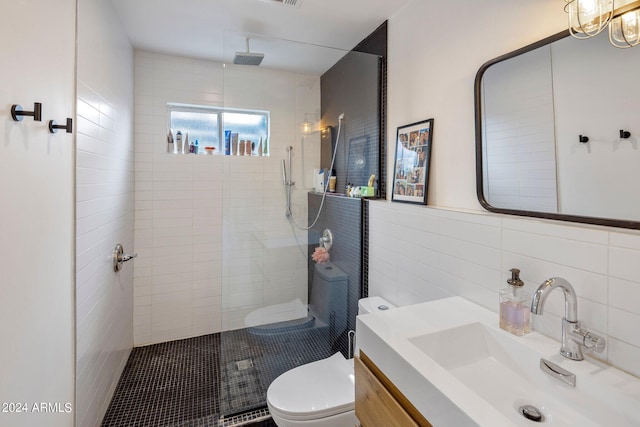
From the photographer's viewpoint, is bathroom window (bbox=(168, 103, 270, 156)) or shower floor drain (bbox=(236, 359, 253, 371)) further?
bathroom window (bbox=(168, 103, 270, 156))

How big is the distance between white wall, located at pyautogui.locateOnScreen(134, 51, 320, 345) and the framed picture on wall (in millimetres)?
904

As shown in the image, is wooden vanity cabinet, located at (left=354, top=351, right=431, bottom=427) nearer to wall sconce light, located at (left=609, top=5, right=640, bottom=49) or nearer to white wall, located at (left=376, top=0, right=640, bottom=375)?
white wall, located at (left=376, top=0, right=640, bottom=375)

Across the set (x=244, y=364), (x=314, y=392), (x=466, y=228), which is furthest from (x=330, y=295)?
(x=466, y=228)

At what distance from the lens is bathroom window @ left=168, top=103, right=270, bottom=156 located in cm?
233

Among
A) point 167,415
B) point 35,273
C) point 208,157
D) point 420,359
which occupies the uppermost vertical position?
point 208,157

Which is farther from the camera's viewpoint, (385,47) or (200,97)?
(200,97)

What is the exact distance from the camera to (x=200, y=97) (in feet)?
8.82

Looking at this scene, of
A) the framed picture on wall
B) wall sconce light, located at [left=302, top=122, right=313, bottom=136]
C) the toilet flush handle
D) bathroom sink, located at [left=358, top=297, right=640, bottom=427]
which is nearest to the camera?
bathroom sink, located at [left=358, top=297, right=640, bottom=427]

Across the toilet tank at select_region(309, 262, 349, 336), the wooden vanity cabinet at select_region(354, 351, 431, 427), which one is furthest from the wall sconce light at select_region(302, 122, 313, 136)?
the wooden vanity cabinet at select_region(354, 351, 431, 427)

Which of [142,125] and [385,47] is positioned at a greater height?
[385,47]

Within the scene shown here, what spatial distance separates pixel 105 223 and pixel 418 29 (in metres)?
2.22

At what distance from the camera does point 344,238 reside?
2.29 metres

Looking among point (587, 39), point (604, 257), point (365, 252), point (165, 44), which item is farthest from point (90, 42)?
point (604, 257)

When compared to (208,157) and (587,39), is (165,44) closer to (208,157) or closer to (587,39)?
(208,157)
